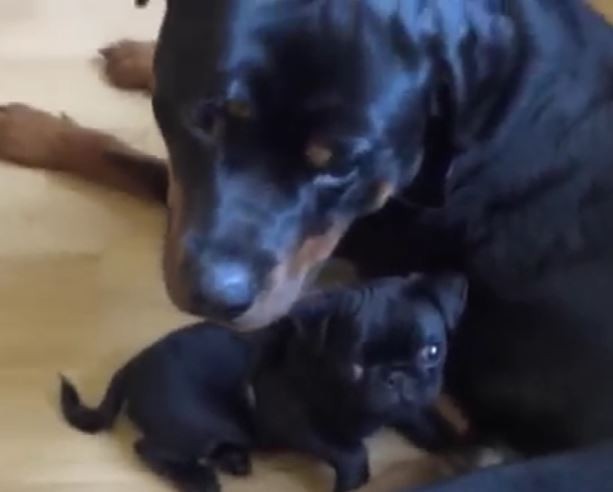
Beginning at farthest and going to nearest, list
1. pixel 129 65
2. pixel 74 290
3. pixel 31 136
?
pixel 129 65
pixel 31 136
pixel 74 290

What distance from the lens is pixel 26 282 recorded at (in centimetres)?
212

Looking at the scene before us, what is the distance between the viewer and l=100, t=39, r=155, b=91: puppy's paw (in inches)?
92.4

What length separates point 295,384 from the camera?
6.17 ft

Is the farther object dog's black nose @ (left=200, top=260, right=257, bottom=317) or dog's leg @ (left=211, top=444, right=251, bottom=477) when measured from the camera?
dog's leg @ (left=211, top=444, right=251, bottom=477)

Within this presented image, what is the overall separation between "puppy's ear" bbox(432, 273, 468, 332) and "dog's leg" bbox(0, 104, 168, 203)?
50 cm

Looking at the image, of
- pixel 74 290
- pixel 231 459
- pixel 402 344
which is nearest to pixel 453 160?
pixel 402 344

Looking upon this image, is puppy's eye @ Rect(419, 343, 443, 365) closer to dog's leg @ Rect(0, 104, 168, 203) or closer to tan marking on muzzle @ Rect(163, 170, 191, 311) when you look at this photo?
tan marking on muzzle @ Rect(163, 170, 191, 311)

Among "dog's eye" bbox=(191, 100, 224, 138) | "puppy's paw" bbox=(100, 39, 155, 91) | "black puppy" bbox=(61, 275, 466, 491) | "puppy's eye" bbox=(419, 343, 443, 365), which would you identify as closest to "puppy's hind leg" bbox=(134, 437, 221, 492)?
"black puppy" bbox=(61, 275, 466, 491)

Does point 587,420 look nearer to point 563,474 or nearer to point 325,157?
point 563,474

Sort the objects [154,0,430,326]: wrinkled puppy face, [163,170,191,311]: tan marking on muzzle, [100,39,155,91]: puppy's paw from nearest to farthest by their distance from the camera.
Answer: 1. [154,0,430,326]: wrinkled puppy face
2. [163,170,191,311]: tan marking on muzzle
3. [100,39,155,91]: puppy's paw

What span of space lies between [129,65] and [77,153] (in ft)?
0.67

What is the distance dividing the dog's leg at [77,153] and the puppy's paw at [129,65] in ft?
0.47

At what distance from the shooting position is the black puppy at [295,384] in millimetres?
1803

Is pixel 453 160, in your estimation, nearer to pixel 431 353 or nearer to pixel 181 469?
pixel 431 353
